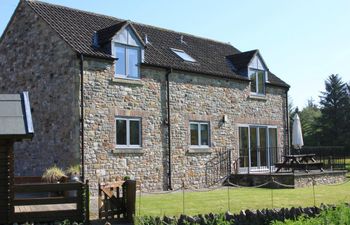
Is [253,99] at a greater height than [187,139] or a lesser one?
greater

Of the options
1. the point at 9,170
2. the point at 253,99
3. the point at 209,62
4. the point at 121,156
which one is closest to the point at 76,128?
the point at 121,156

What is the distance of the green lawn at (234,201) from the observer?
13438 mm

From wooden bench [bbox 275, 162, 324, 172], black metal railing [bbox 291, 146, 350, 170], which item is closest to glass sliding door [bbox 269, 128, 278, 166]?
black metal railing [bbox 291, 146, 350, 170]

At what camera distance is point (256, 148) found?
974 inches

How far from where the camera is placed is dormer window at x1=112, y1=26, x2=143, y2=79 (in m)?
19.6

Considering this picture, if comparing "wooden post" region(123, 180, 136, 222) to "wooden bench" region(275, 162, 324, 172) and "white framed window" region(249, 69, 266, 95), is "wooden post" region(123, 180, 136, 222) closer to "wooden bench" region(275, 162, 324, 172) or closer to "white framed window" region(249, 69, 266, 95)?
"wooden bench" region(275, 162, 324, 172)

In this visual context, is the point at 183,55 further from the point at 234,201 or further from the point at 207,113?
the point at 234,201

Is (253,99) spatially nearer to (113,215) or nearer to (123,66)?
(123,66)

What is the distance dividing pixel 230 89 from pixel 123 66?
6463 mm

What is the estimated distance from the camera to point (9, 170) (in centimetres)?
1084

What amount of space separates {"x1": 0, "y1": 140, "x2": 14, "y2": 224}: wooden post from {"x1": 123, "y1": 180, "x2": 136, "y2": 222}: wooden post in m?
2.75

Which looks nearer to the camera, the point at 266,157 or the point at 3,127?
the point at 3,127

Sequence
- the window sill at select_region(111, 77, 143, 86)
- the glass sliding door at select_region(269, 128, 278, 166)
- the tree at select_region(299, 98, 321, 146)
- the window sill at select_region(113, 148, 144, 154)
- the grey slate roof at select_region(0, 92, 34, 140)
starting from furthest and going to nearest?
the tree at select_region(299, 98, 321, 146) → the glass sliding door at select_region(269, 128, 278, 166) → the window sill at select_region(111, 77, 143, 86) → the window sill at select_region(113, 148, 144, 154) → the grey slate roof at select_region(0, 92, 34, 140)

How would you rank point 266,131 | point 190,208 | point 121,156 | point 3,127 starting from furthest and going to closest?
1. point 266,131
2. point 121,156
3. point 190,208
4. point 3,127
